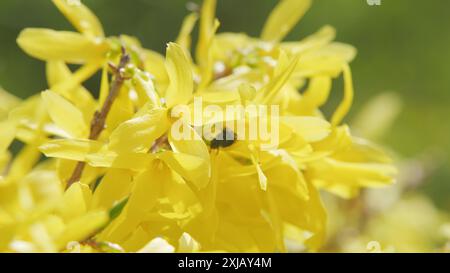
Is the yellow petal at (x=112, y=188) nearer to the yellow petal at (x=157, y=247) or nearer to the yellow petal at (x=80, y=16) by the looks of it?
the yellow petal at (x=157, y=247)

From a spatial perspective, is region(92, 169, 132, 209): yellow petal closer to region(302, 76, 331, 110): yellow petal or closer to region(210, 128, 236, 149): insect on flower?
region(210, 128, 236, 149): insect on flower

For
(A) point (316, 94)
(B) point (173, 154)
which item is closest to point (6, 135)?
(B) point (173, 154)

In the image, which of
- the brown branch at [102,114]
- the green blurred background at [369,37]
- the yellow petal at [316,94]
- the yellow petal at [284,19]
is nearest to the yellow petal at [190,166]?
the brown branch at [102,114]

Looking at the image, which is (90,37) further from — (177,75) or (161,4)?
(161,4)

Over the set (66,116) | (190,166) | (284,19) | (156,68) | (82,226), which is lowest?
(82,226)

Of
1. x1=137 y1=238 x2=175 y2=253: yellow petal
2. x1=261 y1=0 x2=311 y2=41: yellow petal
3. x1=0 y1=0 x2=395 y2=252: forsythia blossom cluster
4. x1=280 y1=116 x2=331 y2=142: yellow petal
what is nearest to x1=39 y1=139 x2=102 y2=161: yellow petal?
x1=0 y1=0 x2=395 y2=252: forsythia blossom cluster

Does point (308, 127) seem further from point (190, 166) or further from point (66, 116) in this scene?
point (66, 116)
